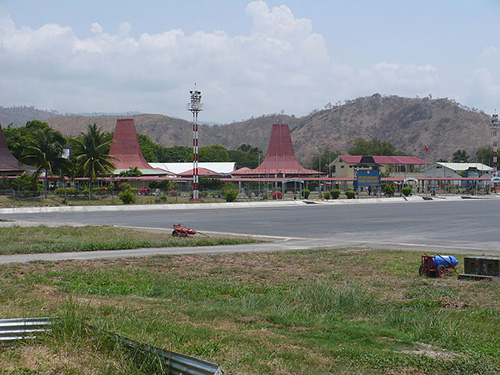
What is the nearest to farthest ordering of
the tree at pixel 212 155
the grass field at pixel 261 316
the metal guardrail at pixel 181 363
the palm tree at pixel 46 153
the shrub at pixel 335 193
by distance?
the metal guardrail at pixel 181 363 < the grass field at pixel 261 316 < the palm tree at pixel 46 153 < the shrub at pixel 335 193 < the tree at pixel 212 155

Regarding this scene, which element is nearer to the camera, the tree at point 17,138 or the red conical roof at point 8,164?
the red conical roof at point 8,164

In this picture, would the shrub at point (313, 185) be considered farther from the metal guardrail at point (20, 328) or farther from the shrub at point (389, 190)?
the metal guardrail at point (20, 328)

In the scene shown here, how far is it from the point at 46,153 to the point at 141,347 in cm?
7007

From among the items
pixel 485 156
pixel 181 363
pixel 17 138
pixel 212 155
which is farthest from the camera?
pixel 485 156

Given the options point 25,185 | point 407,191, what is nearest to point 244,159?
point 407,191

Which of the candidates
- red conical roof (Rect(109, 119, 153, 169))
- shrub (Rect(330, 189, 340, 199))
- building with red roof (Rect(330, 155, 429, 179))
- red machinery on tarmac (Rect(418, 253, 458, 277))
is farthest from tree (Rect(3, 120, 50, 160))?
red machinery on tarmac (Rect(418, 253, 458, 277))

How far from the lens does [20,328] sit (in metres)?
6.97

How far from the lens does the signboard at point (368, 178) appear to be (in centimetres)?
7994

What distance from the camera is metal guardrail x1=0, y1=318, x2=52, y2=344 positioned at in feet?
22.4

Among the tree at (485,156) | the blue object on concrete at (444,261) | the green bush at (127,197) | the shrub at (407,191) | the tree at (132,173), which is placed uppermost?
the tree at (485,156)

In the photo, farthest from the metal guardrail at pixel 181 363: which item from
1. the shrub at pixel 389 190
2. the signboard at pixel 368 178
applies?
the shrub at pixel 389 190

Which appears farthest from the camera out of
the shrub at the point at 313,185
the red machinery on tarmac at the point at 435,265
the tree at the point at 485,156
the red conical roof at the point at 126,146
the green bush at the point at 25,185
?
the tree at the point at 485,156

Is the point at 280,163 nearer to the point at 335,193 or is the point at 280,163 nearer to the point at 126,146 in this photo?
the point at 126,146

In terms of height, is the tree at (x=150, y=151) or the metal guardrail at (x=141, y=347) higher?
the tree at (x=150, y=151)
